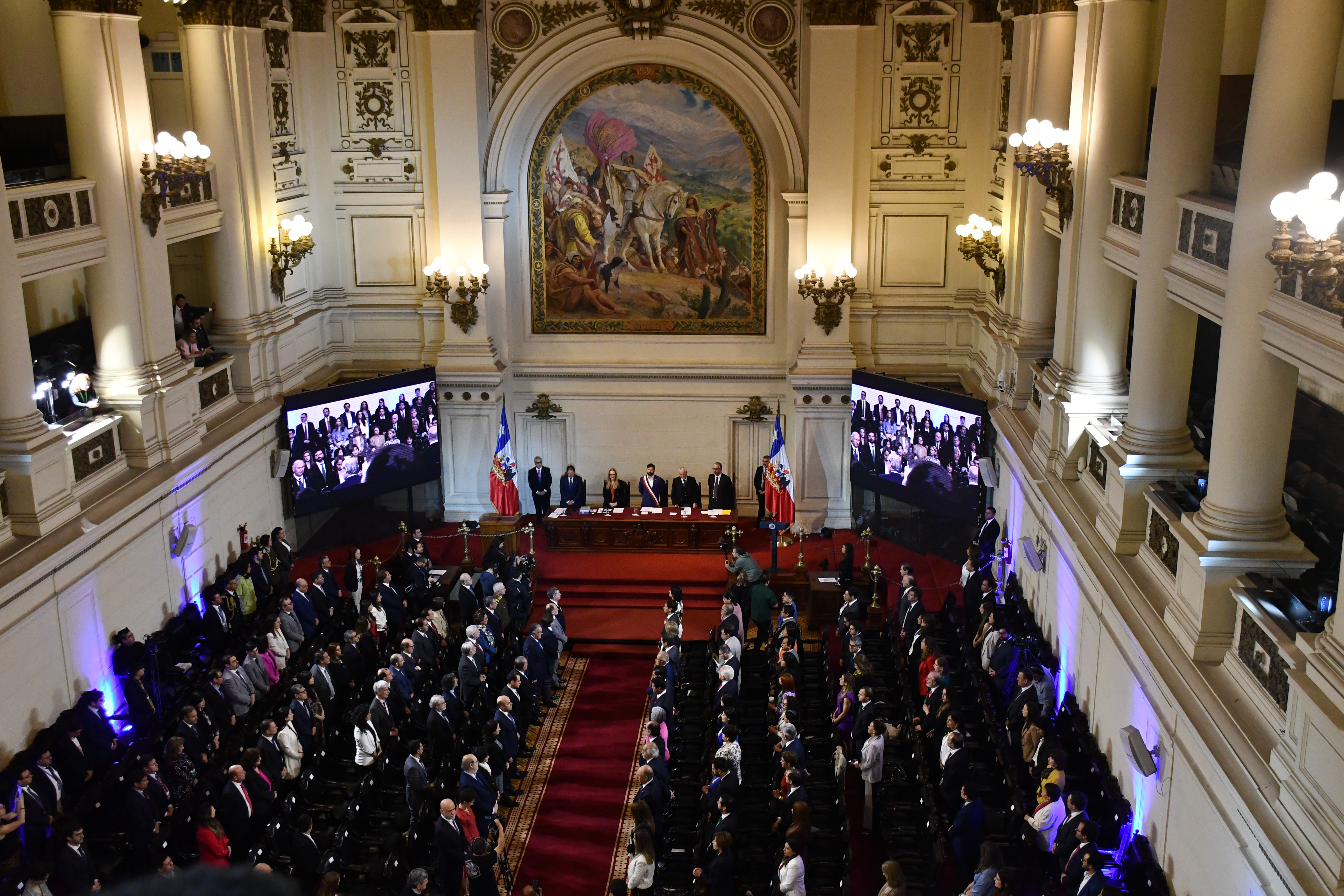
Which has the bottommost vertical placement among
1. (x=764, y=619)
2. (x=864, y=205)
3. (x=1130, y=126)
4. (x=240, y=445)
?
(x=764, y=619)

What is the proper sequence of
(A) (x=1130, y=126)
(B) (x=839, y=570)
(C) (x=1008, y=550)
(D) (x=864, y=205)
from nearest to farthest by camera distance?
(A) (x=1130, y=126)
(C) (x=1008, y=550)
(B) (x=839, y=570)
(D) (x=864, y=205)

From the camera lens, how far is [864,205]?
19.9 metres

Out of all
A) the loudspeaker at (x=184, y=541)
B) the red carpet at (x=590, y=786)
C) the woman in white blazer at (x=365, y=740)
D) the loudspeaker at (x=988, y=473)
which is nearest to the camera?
the red carpet at (x=590, y=786)

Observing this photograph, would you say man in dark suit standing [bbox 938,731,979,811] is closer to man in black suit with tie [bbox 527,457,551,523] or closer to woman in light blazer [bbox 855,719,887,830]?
woman in light blazer [bbox 855,719,887,830]

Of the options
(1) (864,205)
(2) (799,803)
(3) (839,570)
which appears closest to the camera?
(2) (799,803)

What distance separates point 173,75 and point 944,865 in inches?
592

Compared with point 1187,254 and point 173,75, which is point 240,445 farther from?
point 1187,254

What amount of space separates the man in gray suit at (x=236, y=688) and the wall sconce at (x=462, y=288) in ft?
25.8

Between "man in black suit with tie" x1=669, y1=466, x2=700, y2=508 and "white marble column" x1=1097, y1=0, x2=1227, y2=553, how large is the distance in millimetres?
8843

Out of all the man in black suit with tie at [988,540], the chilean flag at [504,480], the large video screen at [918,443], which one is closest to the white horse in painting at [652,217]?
the chilean flag at [504,480]

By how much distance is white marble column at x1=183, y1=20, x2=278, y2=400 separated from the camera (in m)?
17.0

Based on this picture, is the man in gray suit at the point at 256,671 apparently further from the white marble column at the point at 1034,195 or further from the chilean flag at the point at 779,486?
the white marble column at the point at 1034,195

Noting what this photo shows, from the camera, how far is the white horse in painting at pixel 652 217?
68.0 feet

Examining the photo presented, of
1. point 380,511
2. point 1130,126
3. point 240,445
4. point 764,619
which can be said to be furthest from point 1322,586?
point 380,511
